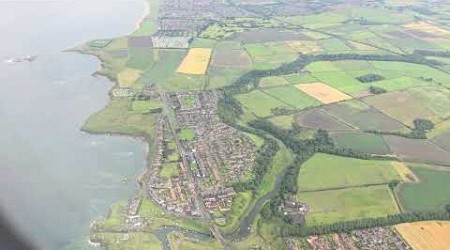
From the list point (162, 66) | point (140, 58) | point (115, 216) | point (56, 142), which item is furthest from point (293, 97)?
point (115, 216)

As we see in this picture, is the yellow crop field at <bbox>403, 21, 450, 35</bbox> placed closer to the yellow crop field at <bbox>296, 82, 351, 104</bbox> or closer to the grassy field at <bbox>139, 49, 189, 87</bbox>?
the yellow crop field at <bbox>296, 82, 351, 104</bbox>

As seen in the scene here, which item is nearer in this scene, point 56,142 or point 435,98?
point 56,142

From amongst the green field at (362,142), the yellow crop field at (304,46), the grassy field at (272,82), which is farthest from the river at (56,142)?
the yellow crop field at (304,46)

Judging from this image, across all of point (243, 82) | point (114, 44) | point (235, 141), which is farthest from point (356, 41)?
point (235, 141)

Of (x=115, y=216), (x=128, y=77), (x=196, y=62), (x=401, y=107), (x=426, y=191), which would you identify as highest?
(x=426, y=191)

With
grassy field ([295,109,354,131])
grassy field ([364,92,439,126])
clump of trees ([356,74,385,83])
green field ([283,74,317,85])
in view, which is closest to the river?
grassy field ([295,109,354,131])

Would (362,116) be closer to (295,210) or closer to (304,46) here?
(295,210)

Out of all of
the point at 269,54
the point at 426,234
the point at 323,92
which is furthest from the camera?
the point at 269,54

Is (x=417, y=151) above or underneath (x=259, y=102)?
above
